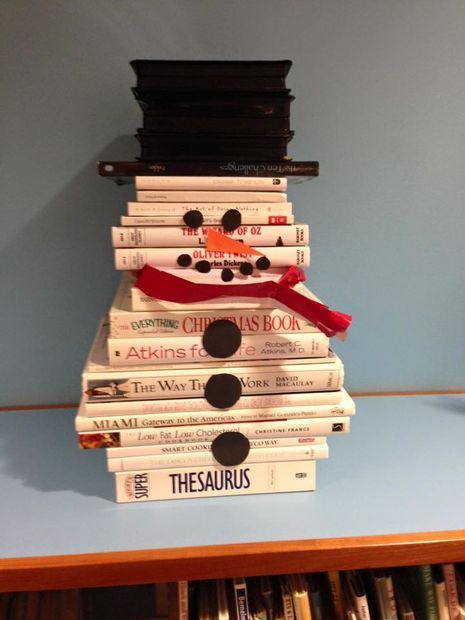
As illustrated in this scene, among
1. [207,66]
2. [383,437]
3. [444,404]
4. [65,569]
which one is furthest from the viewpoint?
[444,404]

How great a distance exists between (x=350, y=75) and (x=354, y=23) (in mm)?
80

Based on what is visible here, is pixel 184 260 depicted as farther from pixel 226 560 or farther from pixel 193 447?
pixel 226 560

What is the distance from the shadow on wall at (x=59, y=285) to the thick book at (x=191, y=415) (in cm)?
32

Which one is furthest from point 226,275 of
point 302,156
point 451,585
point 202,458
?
point 451,585

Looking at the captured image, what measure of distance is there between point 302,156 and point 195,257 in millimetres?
368

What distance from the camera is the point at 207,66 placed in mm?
706

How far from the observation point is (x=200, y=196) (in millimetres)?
675

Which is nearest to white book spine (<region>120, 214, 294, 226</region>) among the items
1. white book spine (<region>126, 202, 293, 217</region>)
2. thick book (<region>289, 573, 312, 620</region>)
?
white book spine (<region>126, 202, 293, 217</region>)

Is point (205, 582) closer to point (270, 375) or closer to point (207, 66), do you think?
point (270, 375)

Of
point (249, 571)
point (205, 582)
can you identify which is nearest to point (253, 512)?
point (249, 571)

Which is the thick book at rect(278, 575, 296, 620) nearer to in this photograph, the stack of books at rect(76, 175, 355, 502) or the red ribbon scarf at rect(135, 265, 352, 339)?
the stack of books at rect(76, 175, 355, 502)

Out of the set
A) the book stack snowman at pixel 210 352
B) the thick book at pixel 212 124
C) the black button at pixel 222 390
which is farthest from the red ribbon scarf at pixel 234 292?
the thick book at pixel 212 124

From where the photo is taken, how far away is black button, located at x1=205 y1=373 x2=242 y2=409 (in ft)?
2.18

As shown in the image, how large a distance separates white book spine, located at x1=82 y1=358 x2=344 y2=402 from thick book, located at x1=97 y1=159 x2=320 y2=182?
25 cm
